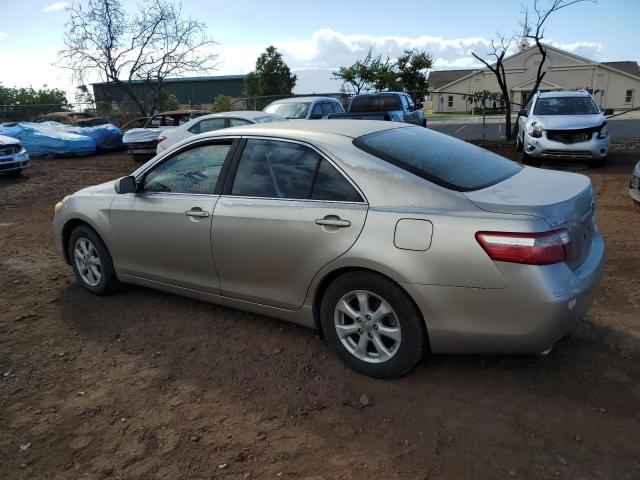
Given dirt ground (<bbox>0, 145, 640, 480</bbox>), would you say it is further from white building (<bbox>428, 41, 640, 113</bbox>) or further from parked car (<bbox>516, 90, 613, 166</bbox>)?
white building (<bbox>428, 41, 640, 113</bbox>)

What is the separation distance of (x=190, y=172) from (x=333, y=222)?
1502 millimetres

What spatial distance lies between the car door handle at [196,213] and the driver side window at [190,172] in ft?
0.52

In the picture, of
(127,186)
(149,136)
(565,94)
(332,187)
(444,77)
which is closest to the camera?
(332,187)

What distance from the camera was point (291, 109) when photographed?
13945 mm

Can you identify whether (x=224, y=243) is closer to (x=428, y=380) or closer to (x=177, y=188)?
(x=177, y=188)

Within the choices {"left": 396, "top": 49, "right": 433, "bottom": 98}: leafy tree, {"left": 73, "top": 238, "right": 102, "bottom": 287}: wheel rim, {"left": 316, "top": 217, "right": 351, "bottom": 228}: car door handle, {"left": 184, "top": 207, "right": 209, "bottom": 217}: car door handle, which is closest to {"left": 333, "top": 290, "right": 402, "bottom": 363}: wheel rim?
{"left": 316, "top": 217, "right": 351, "bottom": 228}: car door handle

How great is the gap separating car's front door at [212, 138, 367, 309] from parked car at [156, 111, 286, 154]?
7016 mm

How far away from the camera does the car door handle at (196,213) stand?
3862mm

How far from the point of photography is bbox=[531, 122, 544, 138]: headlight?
37.7 ft

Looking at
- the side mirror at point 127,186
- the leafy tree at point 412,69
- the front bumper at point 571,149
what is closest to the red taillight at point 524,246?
the side mirror at point 127,186

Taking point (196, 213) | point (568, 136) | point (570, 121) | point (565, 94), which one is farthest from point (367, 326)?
point (565, 94)

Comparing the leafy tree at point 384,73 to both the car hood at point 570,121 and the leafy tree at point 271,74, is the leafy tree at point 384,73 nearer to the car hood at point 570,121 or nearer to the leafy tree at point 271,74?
the leafy tree at point 271,74

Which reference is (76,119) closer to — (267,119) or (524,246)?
(267,119)

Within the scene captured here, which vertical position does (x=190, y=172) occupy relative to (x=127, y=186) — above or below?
above
